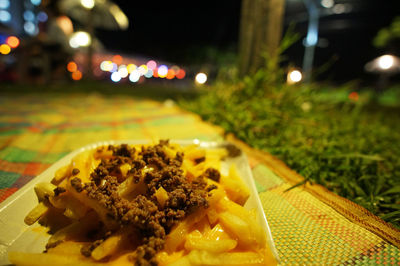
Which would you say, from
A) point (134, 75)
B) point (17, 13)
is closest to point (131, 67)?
point (134, 75)

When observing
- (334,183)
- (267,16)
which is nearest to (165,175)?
(334,183)

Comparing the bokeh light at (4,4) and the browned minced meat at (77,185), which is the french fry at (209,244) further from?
the bokeh light at (4,4)

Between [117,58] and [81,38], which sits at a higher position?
[117,58]

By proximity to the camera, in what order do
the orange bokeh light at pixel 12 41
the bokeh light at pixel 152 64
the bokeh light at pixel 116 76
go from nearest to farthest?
the orange bokeh light at pixel 12 41 < the bokeh light at pixel 116 76 < the bokeh light at pixel 152 64

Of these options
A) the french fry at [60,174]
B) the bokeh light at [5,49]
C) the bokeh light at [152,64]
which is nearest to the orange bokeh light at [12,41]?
the bokeh light at [5,49]

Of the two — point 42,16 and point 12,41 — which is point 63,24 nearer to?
point 42,16

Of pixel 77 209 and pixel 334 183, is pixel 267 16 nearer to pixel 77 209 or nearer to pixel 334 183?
pixel 334 183

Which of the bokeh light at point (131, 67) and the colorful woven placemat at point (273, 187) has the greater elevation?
the bokeh light at point (131, 67)
